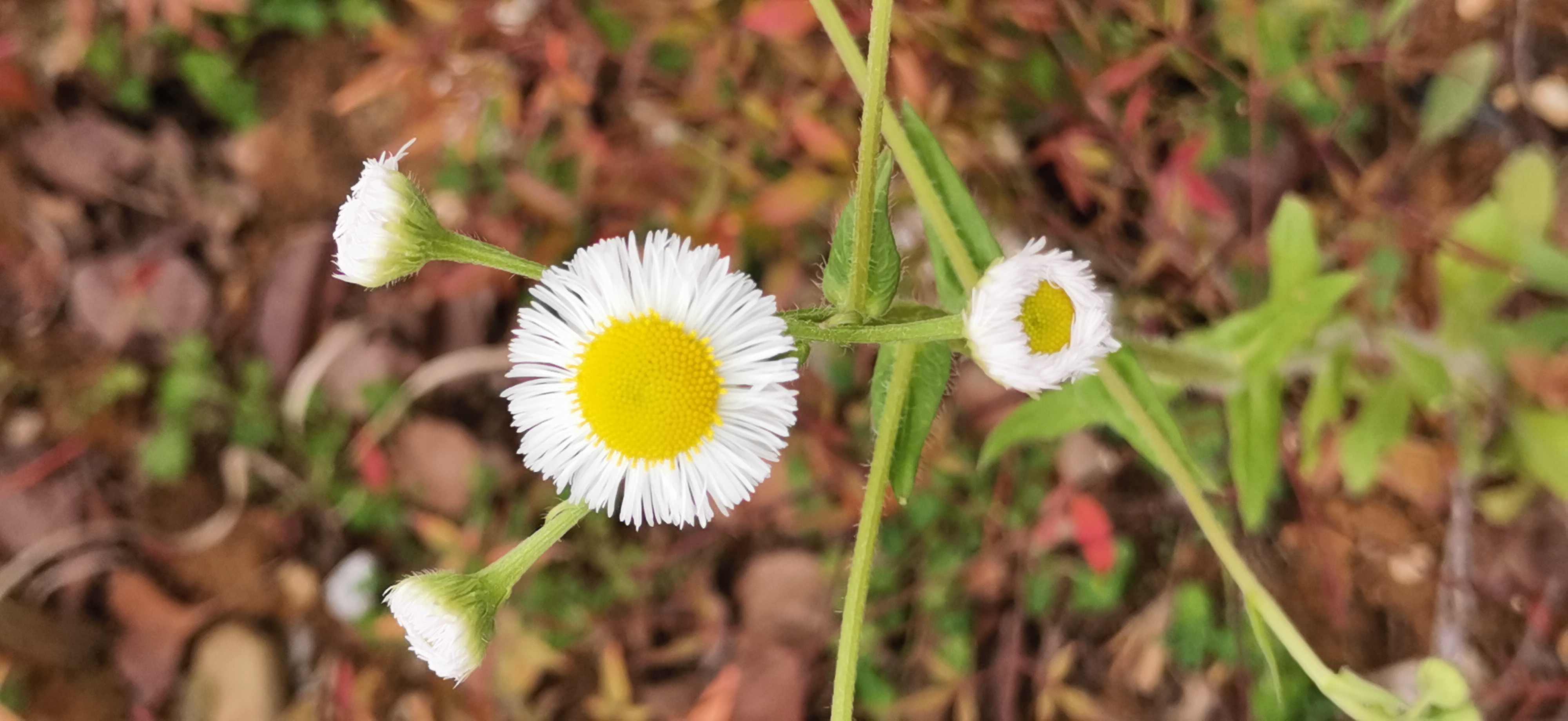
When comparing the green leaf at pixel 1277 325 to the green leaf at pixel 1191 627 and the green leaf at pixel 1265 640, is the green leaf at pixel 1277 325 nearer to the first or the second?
the green leaf at pixel 1265 640

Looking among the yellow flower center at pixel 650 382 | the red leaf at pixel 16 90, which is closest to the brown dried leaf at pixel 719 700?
the yellow flower center at pixel 650 382

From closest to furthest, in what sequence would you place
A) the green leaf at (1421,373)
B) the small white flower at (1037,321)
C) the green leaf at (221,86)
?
the small white flower at (1037,321) → the green leaf at (1421,373) → the green leaf at (221,86)

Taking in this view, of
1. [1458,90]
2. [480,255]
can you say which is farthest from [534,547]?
[1458,90]

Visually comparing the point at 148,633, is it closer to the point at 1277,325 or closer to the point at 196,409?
the point at 196,409

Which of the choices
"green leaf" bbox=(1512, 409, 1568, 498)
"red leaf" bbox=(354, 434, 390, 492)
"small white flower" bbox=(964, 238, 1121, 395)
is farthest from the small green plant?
"green leaf" bbox=(1512, 409, 1568, 498)

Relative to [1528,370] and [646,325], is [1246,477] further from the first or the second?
[646,325]

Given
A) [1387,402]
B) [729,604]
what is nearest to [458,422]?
[729,604]
